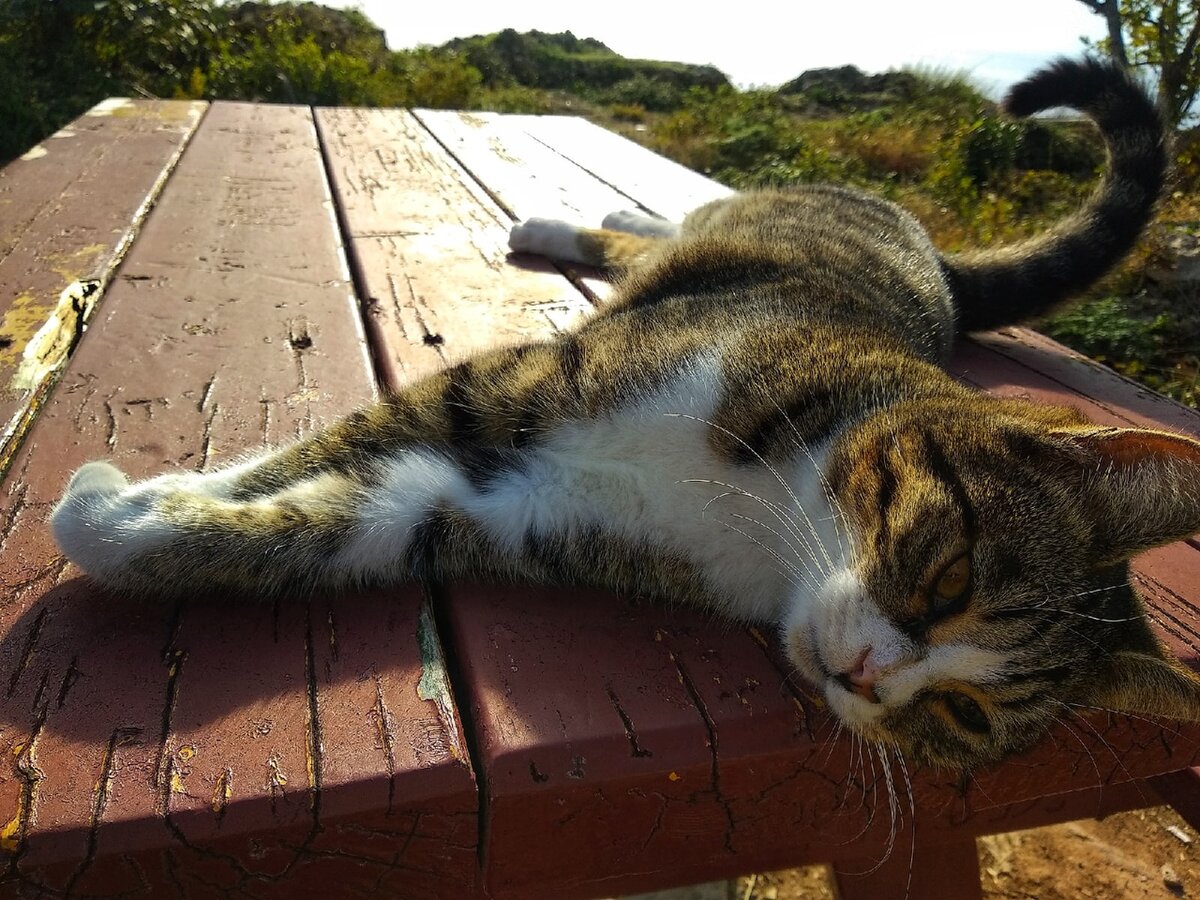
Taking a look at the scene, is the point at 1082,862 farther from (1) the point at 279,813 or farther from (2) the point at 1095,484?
(1) the point at 279,813

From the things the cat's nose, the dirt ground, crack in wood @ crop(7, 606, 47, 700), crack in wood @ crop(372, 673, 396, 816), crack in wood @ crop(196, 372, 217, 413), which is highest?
crack in wood @ crop(196, 372, 217, 413)

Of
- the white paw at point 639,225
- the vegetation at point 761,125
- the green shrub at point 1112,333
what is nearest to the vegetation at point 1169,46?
the vegetation at point 761,125

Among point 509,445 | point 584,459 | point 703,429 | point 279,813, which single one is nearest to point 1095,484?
point 703,429

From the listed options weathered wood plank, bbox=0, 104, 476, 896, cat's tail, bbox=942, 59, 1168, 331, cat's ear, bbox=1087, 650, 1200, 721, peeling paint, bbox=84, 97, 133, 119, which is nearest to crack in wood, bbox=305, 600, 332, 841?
weathered wood plank, bbox=0, 104, 476, 896

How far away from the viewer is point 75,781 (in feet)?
2.81

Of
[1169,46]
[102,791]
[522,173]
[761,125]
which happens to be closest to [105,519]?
[102,791]

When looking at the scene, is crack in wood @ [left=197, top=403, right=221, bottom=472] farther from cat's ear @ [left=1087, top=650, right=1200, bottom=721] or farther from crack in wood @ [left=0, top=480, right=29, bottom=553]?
cat's ear @ [left=1087, top=650, right=1200, bottom=721]

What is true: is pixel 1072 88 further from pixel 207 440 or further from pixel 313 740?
pixel 313 740

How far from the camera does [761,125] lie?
9016 millimetres

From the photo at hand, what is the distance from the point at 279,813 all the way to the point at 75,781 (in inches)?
7.6

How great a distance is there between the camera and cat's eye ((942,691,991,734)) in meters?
1.28

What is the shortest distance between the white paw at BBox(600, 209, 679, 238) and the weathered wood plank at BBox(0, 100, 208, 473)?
142cm

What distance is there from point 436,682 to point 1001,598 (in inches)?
31.9

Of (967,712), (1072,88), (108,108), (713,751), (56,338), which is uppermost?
(1072,88)
